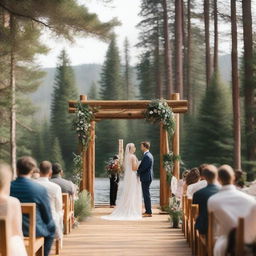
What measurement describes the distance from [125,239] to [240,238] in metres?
5.33

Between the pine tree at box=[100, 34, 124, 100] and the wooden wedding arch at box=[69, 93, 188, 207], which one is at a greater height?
the pine tree at box=[100, 34, 124, 100]

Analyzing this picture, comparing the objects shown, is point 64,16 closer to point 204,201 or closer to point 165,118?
point 165,118

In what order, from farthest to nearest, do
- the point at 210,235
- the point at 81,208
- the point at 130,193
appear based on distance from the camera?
the point at 130,193 → the point at 81,208 → the point at 210,235

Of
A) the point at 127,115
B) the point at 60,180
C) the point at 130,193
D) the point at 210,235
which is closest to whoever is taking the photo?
the point at 210,235

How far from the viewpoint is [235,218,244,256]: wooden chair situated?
4461mm

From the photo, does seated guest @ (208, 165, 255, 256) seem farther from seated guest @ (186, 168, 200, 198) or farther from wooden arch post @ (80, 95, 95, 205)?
wooden arch post @ (80, 95, 95, 205)

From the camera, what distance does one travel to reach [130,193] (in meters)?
13.6

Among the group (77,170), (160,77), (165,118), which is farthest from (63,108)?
(165,118)

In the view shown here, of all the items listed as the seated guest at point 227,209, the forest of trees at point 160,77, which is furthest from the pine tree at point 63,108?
the seated guest at point 227,209

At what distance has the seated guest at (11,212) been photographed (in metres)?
4.94

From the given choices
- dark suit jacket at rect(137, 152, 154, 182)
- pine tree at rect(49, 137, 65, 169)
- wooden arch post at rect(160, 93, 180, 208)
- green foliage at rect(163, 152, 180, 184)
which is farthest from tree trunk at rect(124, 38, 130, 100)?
dark suit jacket at rect(137, 152, 154, 182)

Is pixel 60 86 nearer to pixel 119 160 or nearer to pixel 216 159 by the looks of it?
pixel 216 159

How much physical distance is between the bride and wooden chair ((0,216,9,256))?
28.0ft

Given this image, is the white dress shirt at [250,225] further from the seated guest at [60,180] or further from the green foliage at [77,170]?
the green foliage at [77,170]
